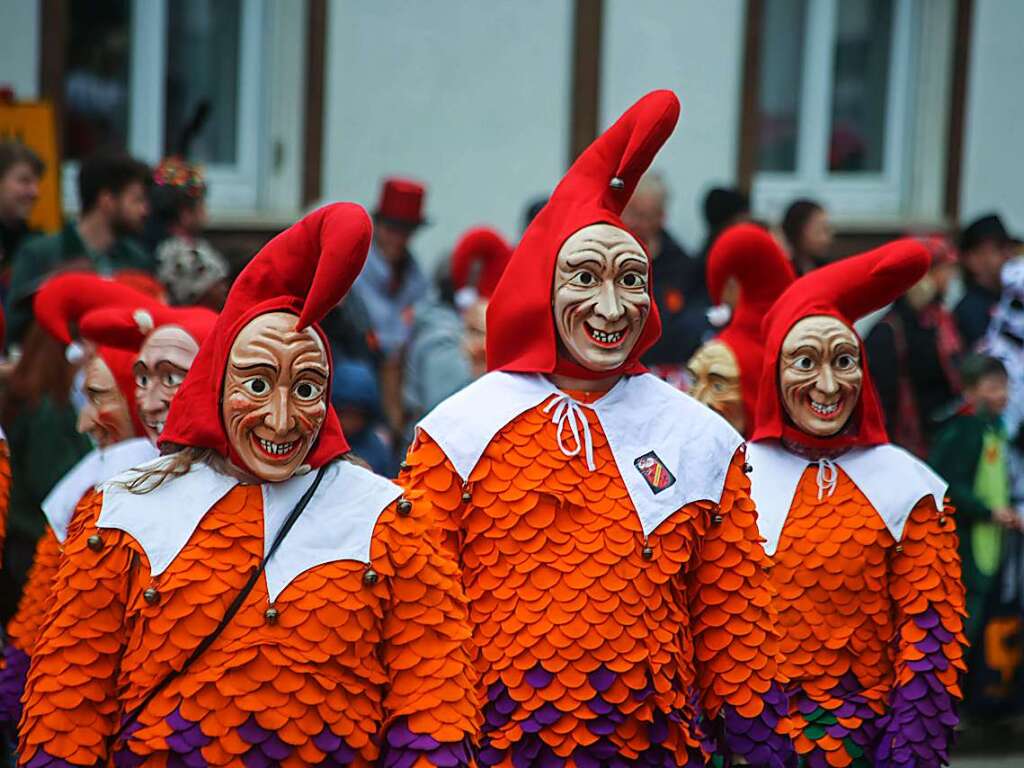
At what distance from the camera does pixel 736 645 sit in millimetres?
4492

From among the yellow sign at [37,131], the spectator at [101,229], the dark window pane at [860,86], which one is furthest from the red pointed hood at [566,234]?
the dark window pane at [860,86]

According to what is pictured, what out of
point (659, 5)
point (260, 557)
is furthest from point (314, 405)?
point (659, 5)

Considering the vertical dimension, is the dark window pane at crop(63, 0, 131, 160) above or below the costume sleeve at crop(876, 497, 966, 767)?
above

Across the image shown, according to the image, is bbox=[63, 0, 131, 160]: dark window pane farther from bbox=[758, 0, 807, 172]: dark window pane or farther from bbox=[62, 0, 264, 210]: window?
bbox=[758, 0, 807, 172]: dark window pane

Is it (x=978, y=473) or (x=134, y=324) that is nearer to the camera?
(x=134, y=324)

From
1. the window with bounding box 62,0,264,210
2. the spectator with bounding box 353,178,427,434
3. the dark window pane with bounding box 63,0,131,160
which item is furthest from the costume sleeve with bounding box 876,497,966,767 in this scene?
the dark window pane with bounding box 63,0,131,160

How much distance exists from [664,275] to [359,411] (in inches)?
94.4

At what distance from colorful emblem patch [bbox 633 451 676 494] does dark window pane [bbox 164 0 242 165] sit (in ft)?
20.1

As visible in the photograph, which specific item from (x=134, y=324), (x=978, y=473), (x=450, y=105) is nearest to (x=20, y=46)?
Result: (x=450, y=105)

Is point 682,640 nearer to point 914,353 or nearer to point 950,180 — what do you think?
point 914,353

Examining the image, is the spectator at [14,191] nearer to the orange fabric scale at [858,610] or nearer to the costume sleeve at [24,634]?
the costume sleeve at [24,634]

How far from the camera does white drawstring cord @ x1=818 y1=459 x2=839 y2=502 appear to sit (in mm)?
5133

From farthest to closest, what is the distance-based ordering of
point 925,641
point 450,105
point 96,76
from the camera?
1. point 450,105
2. point 96,76
3. point 925,641

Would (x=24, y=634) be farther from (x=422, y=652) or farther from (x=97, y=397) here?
(x=422, y=652)
